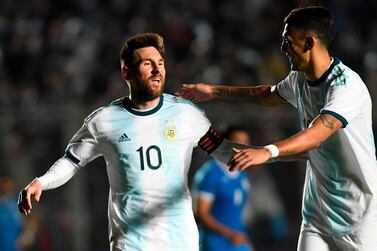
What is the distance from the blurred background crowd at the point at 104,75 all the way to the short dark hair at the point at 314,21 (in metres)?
5.76

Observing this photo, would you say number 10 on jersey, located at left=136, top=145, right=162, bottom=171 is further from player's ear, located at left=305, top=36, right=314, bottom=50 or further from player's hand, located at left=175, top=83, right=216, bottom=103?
player's ear, located at left=305, top=36, right=314, bottom=50

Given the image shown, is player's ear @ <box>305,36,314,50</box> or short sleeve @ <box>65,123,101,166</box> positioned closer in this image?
player's ear @ <box>305,36,314,50</box>

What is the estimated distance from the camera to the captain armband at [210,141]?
604 cm

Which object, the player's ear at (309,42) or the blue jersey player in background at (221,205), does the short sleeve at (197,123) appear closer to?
the player's ear at (309,42)

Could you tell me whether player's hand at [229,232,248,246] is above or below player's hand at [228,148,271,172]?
below

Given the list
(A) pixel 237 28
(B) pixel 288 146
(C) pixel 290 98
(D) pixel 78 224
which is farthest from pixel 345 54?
(B) pixel 288 146

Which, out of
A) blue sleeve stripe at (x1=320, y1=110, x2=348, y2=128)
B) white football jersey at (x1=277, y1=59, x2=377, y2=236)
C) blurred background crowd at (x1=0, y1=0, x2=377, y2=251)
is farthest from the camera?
blurred background crowd at (x1=0, y1=0, x2=377, y2=251)

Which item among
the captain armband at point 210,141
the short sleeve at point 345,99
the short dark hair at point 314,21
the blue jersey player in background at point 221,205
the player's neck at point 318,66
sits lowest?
the blue jersey player in background at point 221,205

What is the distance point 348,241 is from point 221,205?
3.11m

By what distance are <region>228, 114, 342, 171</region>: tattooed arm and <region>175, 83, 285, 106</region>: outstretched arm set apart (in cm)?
102

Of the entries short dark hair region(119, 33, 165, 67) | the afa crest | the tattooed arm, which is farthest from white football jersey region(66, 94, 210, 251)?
the tattooed arm

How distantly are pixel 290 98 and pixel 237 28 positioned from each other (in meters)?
7.85

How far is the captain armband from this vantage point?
6035 millimetres

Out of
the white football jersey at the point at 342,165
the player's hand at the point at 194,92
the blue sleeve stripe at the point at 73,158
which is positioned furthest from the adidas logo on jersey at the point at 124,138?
the white football jersey at the point at 342,165
